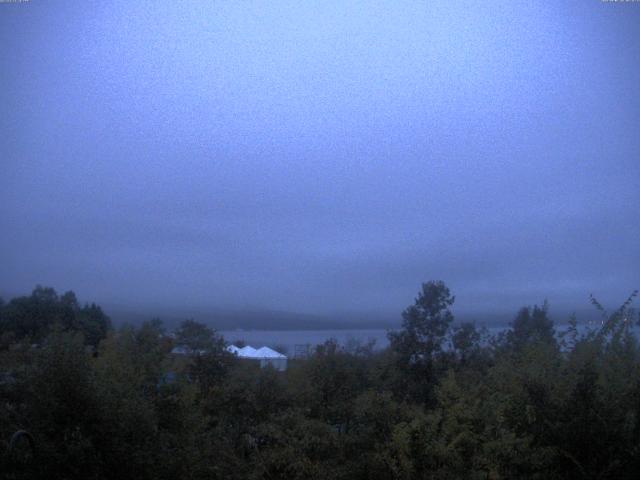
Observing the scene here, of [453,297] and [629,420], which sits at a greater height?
[453,297]

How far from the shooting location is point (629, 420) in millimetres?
9289

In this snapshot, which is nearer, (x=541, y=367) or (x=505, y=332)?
(x=541, y=367)

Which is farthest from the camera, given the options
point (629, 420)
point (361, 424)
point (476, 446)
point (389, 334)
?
point (389, 334)

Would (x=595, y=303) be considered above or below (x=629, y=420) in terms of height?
above

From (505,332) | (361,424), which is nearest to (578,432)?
(361,424)

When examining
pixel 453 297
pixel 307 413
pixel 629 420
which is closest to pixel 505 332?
pixel 453 297

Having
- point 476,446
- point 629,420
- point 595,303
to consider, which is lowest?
point 476,446

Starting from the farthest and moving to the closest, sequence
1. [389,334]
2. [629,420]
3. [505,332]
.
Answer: [505,332], [389,334], [629,420]

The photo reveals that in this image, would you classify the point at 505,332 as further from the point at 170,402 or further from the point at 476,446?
the point at 170,402

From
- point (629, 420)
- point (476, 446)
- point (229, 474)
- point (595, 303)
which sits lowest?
point (229, 474)

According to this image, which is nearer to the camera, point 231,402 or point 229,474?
point 229,474

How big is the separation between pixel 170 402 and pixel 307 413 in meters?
5.40

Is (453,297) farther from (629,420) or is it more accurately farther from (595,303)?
(629,420)

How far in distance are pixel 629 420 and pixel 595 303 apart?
10.8ft
